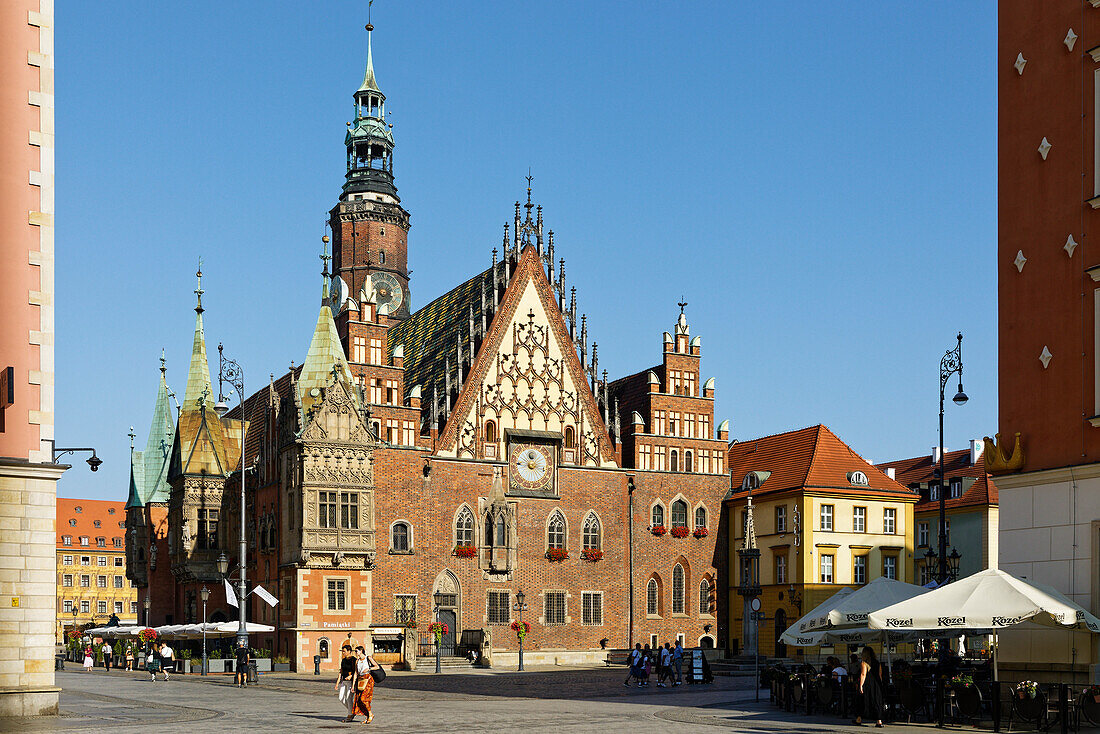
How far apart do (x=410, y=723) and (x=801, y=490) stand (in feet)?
132

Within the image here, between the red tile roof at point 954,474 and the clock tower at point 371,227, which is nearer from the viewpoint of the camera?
the red tile roof at point 954,474

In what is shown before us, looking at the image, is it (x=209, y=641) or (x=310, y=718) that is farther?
(x=209, y=641)

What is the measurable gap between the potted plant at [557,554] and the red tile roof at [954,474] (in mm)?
22332

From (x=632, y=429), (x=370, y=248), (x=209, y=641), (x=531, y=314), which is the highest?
(x=370, y=248)

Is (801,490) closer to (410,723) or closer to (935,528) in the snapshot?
(935,528)

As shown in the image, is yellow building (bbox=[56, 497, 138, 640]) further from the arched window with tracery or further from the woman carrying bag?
the woman carrying bag

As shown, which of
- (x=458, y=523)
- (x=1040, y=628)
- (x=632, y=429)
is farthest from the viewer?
(x=632, y=429)

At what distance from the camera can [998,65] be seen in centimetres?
→ 3008

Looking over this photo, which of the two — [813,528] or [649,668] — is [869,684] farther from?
[813,528]

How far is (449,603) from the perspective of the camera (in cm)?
6256


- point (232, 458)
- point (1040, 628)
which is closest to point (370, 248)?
point (232, 458)

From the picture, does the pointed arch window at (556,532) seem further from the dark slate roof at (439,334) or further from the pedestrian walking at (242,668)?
the pedestrian walking at (242,668)

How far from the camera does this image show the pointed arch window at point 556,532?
216 ft

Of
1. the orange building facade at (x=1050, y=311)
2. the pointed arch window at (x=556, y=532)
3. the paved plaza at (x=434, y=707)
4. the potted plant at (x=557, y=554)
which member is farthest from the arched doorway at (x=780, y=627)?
the orange building facade at (x=1050, y=311)
